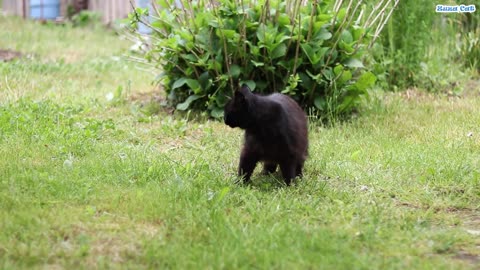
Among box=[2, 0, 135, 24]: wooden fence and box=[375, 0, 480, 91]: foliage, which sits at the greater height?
box=[375, 0, 480, 91]: foliage

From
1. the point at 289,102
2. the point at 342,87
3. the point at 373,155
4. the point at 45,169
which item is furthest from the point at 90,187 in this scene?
the point at 342,87

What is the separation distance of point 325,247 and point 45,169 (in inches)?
87.0

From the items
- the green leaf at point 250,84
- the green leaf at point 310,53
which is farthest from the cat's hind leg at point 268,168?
the green leaf at point 310,53

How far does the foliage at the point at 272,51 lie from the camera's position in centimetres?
680

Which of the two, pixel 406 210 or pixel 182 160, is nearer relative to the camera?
pixel 406 210

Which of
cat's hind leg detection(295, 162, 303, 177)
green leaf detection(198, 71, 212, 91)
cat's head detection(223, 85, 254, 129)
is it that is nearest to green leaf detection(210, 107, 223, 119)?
green leaf detection(198, 71, 212, 91)

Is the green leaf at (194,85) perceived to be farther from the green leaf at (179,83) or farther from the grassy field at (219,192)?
the grassy field at (219,192)

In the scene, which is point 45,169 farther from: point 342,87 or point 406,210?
point 342,87

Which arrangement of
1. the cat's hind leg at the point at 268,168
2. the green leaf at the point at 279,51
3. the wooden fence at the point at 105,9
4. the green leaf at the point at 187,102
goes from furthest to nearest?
the wooden fence at the point at 105,9 → the green leaf at the point at 187,102 → the green leaf at the point at 279,51 → the cat's hind leg at the point at 268,168

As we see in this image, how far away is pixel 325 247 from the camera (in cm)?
364

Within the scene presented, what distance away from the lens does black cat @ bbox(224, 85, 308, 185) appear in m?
4.58

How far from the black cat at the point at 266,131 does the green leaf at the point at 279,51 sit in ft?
5.96

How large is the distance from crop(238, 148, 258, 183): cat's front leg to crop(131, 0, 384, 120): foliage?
1.95 m

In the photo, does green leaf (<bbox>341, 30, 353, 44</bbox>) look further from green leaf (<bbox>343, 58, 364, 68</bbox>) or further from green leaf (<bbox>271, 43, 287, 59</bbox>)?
green leaf (<bbox>271, 43, 287, 59</bbox>)
